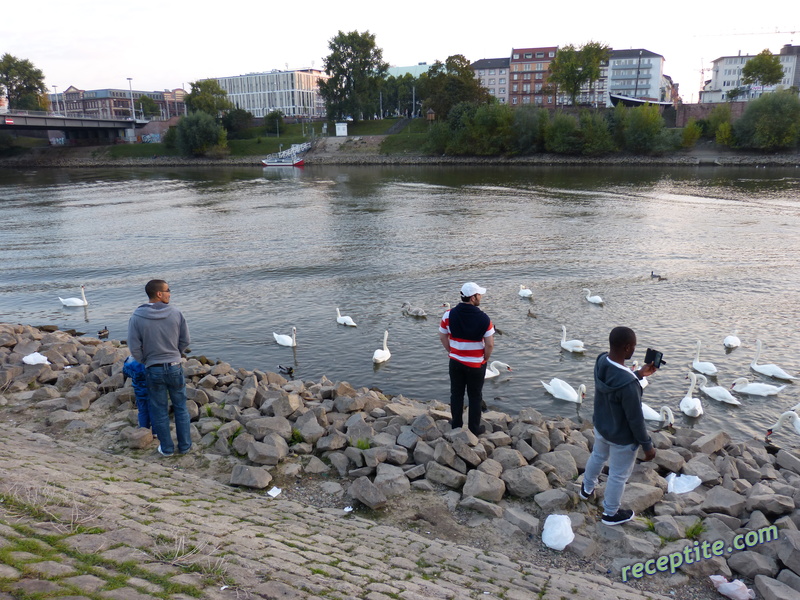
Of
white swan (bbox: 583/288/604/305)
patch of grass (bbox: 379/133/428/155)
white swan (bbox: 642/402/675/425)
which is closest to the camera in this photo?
white swan (bbox: 642/402/675/425)

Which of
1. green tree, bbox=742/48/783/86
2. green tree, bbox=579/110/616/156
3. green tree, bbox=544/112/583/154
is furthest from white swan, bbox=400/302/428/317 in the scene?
green tree, bbox=742/48/783/86

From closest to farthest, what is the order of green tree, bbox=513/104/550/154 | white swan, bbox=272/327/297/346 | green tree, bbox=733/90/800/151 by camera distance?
white swan, bbox=272/327/297/346 → green tree, bbox=733/90/800/151 → green tree, bbox=513/104/550/154

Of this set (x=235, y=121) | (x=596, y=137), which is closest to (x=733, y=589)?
(x=596, y=137)

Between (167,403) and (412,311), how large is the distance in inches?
393

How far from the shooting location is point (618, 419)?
20.1 ft

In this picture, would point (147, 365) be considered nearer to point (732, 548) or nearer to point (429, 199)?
point (732, 548)

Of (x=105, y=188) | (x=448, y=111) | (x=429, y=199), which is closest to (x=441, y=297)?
(x=429, y=199)

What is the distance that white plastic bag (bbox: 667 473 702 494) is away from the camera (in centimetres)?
744

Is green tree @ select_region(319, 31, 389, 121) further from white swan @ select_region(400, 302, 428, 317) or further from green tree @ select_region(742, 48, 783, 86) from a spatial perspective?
white swan @ select_region(400, 302, 428, 317)

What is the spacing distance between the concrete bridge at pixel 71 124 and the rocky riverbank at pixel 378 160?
5513 mm

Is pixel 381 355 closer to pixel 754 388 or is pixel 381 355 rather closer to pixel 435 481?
pixel 435 481

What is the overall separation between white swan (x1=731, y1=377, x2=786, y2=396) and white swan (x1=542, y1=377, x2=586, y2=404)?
3324mm

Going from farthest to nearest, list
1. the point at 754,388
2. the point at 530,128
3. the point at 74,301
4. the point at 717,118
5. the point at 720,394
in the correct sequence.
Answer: the point at 530,128 → the point at 717,118 → the point at 74,301 → the point at 754,388 → the point at 720,394

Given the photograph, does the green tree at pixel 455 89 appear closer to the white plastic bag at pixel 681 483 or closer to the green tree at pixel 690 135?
the green tree at pixel 690 135
